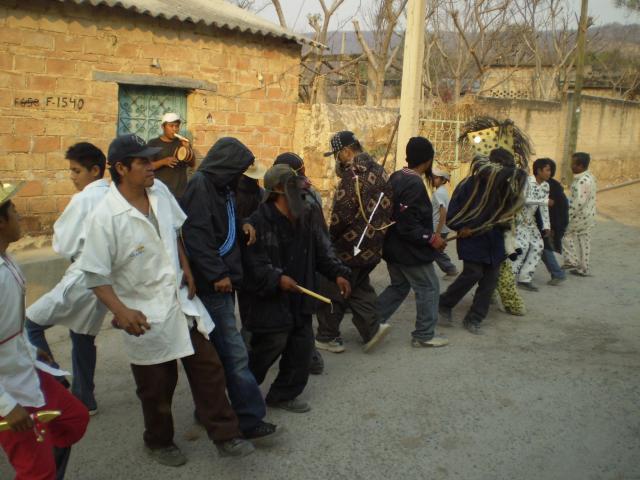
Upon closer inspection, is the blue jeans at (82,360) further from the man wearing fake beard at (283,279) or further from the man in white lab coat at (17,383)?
the man in white lab coat at (17,383)

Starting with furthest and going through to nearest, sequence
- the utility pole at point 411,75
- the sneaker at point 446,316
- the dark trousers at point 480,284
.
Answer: the utility pole at point 411,75, the sneaker at point 446,316, the dark trousers at point 480,284

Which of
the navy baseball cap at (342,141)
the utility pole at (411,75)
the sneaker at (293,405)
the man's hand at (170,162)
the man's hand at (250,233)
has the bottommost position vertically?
the sneaker at (293,405)

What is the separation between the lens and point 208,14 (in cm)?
873

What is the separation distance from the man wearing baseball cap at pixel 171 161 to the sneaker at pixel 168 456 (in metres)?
3.15

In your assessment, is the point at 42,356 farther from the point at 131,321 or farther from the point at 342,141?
the point at 342,141

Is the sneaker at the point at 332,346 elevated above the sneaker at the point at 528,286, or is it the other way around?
the sneaker at the point at 528,286

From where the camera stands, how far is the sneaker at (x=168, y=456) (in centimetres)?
362

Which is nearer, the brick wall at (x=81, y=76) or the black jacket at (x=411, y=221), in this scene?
the black jacket at (x=411, y=221)

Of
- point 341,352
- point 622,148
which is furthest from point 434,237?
point 622,148

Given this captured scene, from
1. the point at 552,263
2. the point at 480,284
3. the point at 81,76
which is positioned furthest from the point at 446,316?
the point at 81,76

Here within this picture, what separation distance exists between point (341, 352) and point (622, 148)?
20.1 m

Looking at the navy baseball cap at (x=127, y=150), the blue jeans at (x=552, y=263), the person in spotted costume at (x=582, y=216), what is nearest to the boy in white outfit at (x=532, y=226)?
the blue jeans at (x=552, y=263)

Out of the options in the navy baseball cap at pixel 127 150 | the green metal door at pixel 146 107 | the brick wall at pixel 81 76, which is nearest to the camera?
the navy baseball cap at pixel 127 150

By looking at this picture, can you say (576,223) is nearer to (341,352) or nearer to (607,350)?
(607,350)
